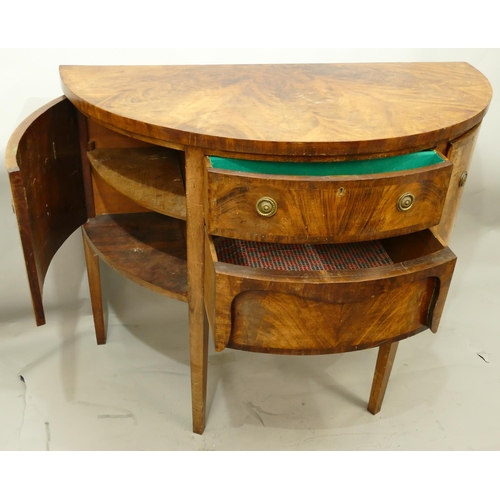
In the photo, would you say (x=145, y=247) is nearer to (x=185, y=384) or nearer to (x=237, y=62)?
(x=185, y=384)

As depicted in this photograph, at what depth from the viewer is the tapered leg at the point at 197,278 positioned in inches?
37.6

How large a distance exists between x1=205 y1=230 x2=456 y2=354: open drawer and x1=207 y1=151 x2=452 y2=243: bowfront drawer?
0.19 ft

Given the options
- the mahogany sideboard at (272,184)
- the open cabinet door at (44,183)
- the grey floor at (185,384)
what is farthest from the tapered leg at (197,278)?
the open cabinet door at (44,183)

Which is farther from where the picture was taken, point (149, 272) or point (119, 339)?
point (119, 339)

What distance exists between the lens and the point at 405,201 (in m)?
0.91

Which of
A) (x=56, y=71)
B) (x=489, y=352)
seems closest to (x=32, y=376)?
(x=56, y=71)

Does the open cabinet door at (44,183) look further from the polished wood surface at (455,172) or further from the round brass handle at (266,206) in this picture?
the polished wood surface at (455,172)

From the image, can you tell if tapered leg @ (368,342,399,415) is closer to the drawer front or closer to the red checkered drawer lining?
the red checkered drawer lining

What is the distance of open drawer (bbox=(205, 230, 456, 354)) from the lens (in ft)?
2.88

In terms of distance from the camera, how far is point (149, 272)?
1238mm

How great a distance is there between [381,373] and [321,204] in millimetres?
592

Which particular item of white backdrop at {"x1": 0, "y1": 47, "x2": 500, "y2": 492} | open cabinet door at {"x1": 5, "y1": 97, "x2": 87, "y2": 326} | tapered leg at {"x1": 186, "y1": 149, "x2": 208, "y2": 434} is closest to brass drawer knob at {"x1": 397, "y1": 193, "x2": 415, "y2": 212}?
tapered leg at {"x1": 186, "y1": 149, "x2": 208, "y2": 434}

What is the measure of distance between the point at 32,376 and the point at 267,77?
0.87 metres

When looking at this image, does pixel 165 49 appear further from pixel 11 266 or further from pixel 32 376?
pixel 32 376
